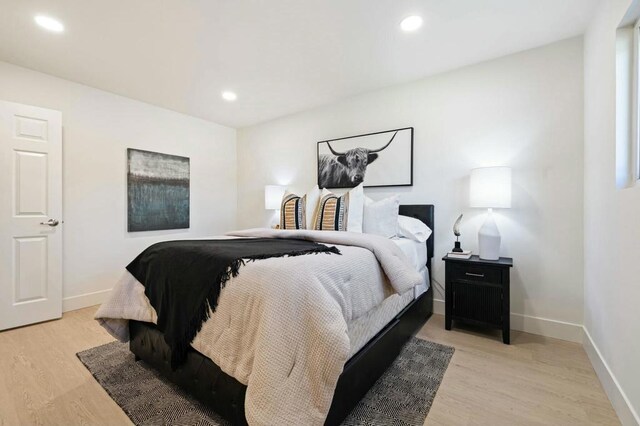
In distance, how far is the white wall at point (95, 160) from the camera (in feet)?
9.63

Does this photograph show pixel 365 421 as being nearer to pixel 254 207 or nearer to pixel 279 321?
pixel 279 321

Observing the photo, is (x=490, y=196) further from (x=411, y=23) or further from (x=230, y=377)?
(x=230, y=377)

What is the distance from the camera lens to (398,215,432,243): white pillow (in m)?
2.63

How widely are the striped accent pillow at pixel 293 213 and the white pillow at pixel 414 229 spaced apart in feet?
3.15

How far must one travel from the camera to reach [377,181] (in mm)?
3254

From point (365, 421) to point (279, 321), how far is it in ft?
2.53

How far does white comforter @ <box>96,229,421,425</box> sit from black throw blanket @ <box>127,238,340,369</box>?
69 millimetres

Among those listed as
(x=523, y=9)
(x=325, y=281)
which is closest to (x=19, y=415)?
(x=325, y=281)

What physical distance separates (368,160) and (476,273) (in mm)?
1652

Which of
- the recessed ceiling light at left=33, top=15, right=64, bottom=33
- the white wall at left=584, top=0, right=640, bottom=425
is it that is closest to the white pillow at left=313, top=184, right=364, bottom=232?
the white wall at left=584, top=0, right=640, bottom=425

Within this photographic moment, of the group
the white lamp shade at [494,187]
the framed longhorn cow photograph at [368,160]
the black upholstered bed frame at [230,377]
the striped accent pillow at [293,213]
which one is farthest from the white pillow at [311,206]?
the white lamp shade at [494,187]

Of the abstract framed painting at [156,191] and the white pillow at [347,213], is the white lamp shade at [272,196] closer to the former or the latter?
the abstract framed painting at [156,191]

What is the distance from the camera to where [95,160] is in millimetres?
3217

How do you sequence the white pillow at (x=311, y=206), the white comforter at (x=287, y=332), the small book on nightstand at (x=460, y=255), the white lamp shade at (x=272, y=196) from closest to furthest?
1. the white comforter at (x=287, y=332)
2. the small book on nightstand at (x=460, y=255)
3. the white pillow at (x=311, y=206)
4. the white lamp shade at (x=272, y=196)
